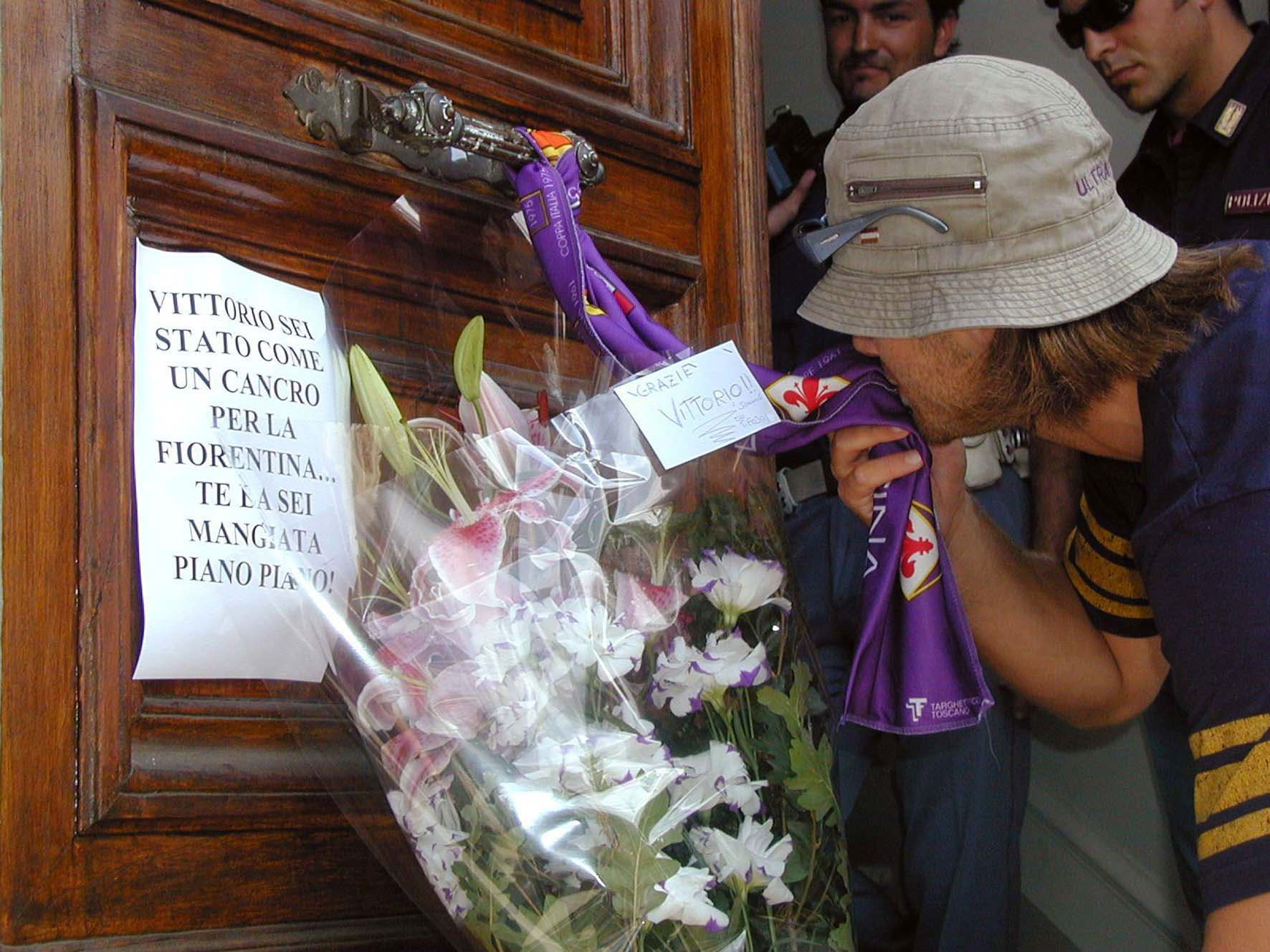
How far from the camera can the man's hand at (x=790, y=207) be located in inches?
82.2

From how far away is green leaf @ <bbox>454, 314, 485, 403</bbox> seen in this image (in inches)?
34.4

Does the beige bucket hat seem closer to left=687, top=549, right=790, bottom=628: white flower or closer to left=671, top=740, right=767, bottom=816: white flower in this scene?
left=687, top=549, right=790, bottom=628: white flower

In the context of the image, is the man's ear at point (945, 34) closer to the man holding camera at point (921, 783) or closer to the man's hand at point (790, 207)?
the man's hand at point (790, 207)

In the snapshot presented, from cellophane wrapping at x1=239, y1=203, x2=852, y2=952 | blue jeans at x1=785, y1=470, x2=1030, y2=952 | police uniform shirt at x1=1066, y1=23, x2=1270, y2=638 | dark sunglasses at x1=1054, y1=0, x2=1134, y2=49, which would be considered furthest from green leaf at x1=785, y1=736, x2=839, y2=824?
dark sunglasses at x1=1054, y1=0, x2=1134, y2=49

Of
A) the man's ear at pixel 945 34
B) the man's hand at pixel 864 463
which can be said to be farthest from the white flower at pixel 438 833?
the man's ear at pixel 945 34

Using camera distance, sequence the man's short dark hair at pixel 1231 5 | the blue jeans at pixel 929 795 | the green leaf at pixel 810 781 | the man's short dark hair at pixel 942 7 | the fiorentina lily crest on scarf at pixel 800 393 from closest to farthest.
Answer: the green leaf at pixel 810 781
the fiorentina lily crest on scarf at pixel 800 393
the blue jeans at pixel 929 795
the man's short dark hair at pixel 1231 5
the man's short dark hair at pixel 942 7

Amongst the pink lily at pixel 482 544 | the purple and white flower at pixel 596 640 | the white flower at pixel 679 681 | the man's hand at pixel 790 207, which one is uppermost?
the man's hand at pixel 790 207

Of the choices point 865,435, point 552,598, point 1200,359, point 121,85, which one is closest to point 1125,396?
point 1200,359

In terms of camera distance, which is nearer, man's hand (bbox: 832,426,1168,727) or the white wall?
man's hand (bbox: 832,426,1168,727)

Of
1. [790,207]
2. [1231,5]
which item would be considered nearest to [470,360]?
[790,207]

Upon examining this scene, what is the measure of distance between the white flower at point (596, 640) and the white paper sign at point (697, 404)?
12cm

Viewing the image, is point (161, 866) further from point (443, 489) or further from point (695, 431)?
point (695, 431)

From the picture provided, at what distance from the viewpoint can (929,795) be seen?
174 cm

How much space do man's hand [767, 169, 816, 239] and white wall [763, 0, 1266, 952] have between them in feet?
1.98
